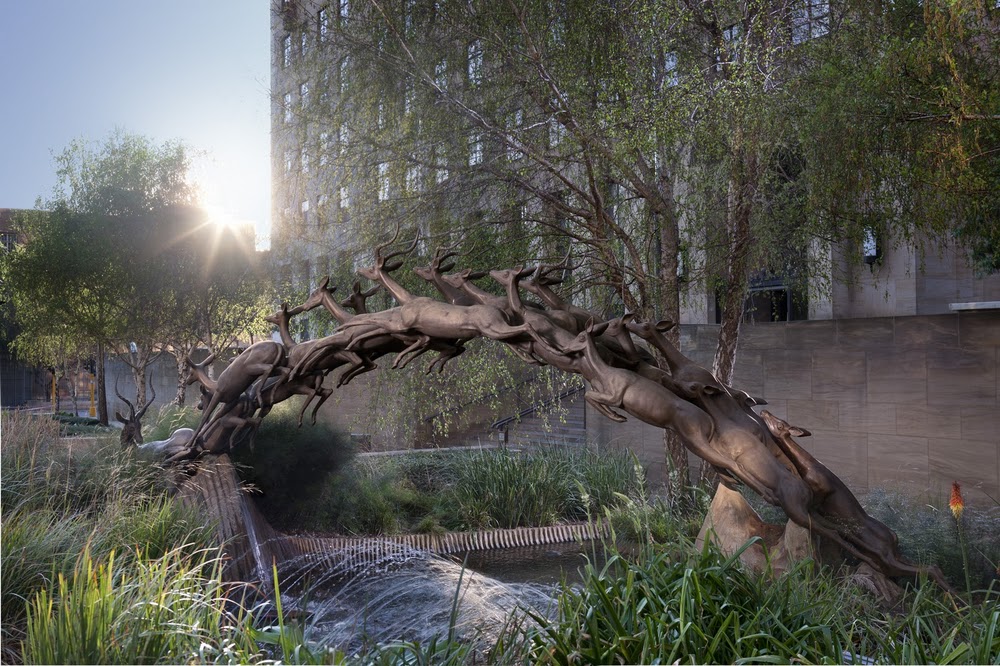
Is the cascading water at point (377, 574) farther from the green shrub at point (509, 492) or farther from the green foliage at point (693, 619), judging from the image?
the green foliage at point (693, 619)

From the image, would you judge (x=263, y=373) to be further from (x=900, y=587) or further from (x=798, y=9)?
(x=798, y=9)

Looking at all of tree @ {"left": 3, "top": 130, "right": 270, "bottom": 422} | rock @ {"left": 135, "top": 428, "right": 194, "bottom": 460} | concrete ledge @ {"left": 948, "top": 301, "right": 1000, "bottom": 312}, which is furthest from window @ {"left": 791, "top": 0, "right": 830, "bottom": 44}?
tree @ {"left": 3, "top": 130, "right": 270, "bottom": 422}

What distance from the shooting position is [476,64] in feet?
31.4

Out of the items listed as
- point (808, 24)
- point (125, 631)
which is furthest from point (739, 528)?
point (808, 24)

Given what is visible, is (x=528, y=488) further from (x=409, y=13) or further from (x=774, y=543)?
(x=409, y=13)

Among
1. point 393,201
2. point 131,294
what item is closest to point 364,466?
point 393,201

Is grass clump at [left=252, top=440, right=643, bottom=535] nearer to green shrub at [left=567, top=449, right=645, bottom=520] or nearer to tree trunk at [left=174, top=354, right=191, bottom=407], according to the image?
green shrub at [left=567, top=449, right=645, bottom=520]

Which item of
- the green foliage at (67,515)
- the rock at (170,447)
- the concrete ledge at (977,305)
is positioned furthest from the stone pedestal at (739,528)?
the concrete ledge at (977,305)

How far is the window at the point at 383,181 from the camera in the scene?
30.9 ft

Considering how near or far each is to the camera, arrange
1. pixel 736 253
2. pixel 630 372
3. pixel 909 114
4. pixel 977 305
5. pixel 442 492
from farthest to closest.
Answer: pixel 977 305
pixel 442 492
pixel 736 253
pixel 909 114
pixel 630 372

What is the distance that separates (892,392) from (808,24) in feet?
15.7

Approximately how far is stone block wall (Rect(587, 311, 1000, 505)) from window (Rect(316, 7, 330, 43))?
23.4 ft

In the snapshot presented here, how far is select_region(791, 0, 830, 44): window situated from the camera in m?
8.96

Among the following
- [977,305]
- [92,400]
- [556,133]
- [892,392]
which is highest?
[556,133]
